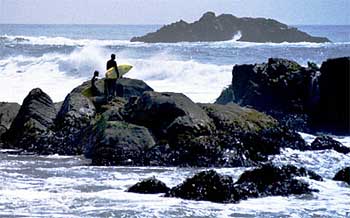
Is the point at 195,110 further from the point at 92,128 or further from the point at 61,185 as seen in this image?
the point at 61,185

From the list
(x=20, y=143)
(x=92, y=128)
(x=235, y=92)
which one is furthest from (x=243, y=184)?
(x=235, y=92)

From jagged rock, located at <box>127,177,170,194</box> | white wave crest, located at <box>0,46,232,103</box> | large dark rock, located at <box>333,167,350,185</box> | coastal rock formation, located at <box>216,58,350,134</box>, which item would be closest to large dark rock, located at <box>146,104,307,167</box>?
large dark rock, located at <box>333,167,350,185</box>

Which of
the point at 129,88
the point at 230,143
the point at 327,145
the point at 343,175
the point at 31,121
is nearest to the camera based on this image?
the point at 343,175

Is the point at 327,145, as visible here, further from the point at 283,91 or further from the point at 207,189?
the point at 283,91

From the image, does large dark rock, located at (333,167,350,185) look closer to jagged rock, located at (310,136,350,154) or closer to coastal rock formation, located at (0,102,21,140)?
jagged rock, located at (310,136,350,154)

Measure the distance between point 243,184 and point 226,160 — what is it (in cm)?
269

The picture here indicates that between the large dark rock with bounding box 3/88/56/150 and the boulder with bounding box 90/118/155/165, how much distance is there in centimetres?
205

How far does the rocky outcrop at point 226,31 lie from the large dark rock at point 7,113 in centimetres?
6897

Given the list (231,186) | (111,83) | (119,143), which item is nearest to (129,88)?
(111,83)

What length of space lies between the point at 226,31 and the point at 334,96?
77.2 meters

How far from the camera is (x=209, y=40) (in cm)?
9419

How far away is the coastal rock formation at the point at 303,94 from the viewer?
19.4 metres

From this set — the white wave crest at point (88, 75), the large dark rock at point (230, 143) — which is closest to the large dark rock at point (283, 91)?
the large dark rock at point (230, 143)

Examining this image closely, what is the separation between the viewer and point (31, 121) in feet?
53.4
